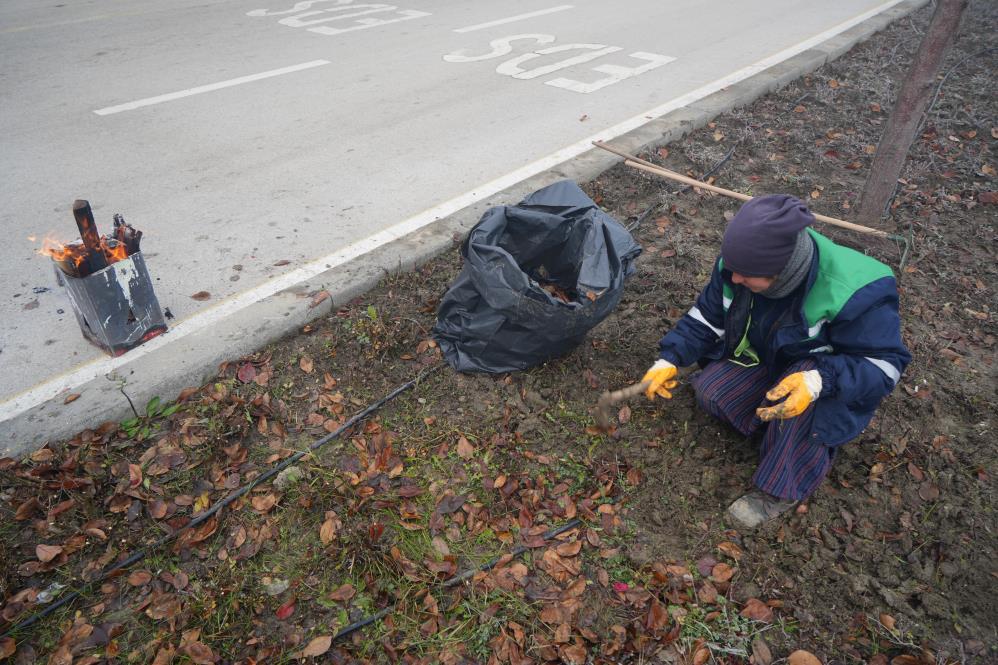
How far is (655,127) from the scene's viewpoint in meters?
6.06

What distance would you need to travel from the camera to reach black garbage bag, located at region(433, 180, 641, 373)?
307 cm

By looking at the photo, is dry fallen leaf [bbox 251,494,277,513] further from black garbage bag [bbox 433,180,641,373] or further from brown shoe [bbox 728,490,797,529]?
brown shoe [bbox 728,490,797,529]

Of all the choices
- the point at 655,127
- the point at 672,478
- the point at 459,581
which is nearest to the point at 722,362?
the point at 672,478

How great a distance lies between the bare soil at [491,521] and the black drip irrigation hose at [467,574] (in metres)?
0.03

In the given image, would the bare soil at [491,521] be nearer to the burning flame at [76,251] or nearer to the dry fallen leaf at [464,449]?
the dry fallen leaf at [464,449]

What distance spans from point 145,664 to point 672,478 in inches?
86.7

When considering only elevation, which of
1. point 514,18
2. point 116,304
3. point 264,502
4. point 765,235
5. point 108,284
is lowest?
point 264,502

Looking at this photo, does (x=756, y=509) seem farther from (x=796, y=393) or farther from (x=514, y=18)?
(x=514, y=18)

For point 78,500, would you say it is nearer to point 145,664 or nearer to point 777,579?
point 145,664

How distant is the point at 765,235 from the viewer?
2406 millimetres

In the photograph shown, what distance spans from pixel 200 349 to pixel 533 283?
5.80ft

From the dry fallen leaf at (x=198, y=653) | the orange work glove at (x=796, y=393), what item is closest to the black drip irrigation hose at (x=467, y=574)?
the dry fallen leaf at (x=198, y=653)

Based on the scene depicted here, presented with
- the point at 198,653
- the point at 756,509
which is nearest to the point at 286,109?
the point at 198,653

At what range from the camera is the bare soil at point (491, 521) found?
2.34m
